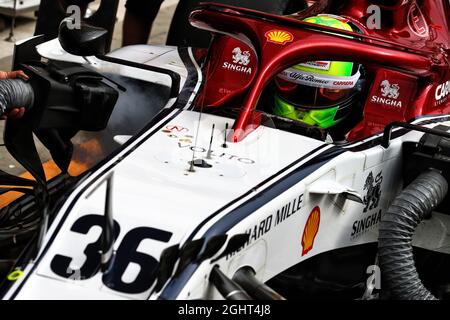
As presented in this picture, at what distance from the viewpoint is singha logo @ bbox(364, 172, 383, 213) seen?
407 cm

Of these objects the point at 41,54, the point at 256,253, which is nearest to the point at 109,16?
the point at 41,54

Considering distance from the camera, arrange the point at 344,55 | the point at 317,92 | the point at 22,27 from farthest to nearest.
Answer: the point at 22,27, the point at 317,92, the point at 344,55

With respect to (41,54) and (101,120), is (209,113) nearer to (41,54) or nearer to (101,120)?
(101,120)

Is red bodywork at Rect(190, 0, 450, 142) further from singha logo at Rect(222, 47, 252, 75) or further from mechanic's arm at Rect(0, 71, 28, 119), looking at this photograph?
mechanic's arm at Rect(0, 71, 28, 119)

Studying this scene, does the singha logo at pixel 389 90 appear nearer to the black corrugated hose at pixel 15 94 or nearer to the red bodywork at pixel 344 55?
the red bodywork at pixel 344 55

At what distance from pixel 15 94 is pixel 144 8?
2734mm

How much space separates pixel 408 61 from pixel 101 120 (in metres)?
1.27

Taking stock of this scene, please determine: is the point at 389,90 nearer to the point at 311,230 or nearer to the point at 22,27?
the point at 311,230

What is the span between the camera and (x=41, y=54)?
4621 mm

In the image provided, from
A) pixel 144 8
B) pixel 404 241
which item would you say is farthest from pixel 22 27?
pixel 404 241

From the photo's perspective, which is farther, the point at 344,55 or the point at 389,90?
the point at 389,90

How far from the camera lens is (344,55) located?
4.11 meters

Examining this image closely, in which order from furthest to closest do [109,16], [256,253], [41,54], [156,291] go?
[109,16] < [41,54] < [256,253] < [156,291]
